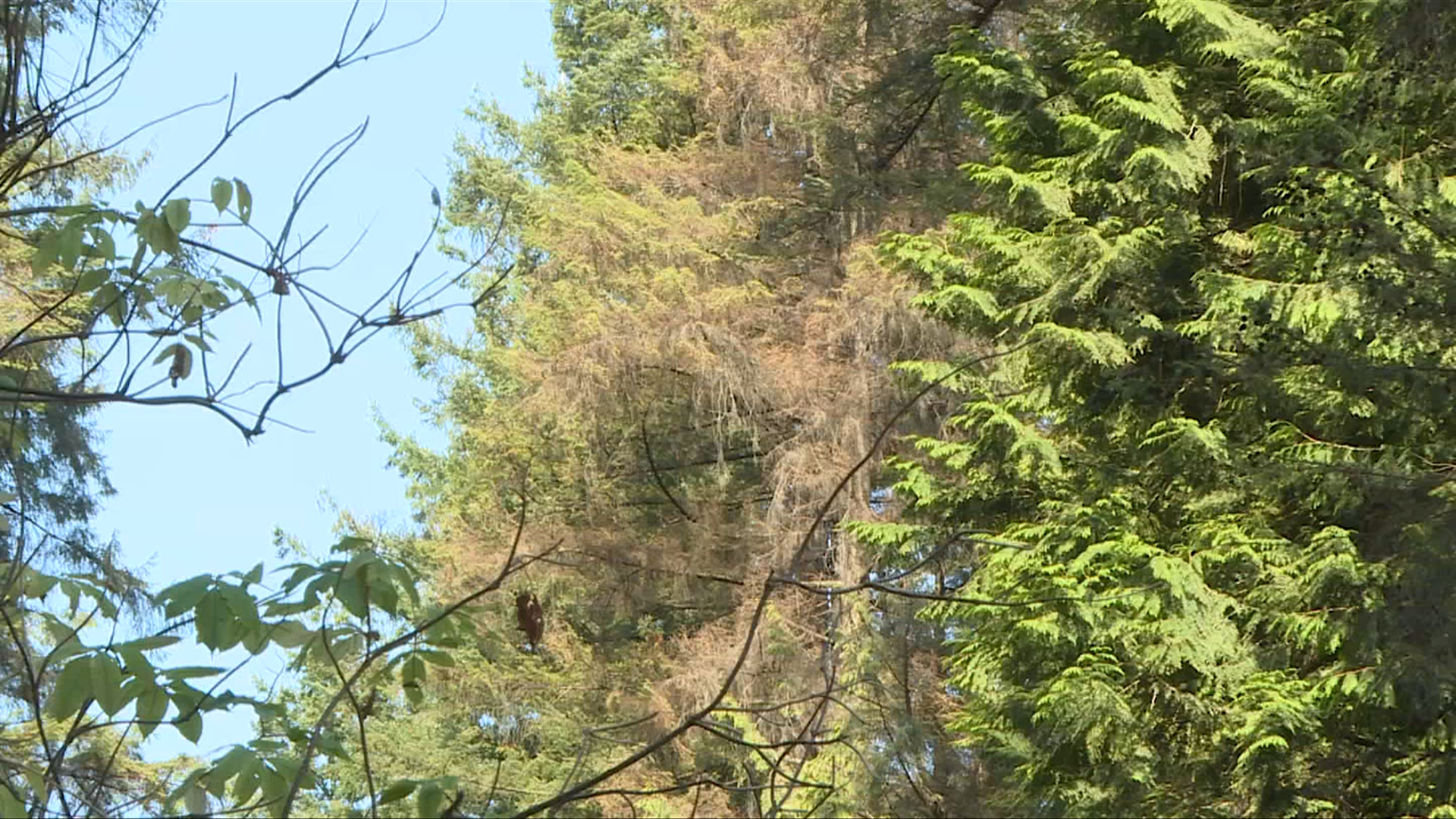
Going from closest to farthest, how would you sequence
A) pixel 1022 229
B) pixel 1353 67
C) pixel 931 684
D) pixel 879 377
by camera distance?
pixel 1353 67 → pixel 1022 229 → pixel 931 684 → pixel 879 377

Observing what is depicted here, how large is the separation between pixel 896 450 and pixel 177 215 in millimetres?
9282

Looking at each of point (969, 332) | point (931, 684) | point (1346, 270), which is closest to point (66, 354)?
point (931, 684)

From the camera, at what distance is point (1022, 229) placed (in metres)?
7.97

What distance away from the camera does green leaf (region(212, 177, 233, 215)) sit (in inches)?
88.1

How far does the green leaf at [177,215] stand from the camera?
225 centimetres

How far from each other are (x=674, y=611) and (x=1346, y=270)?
363 inches

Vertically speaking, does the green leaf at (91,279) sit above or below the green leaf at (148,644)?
above

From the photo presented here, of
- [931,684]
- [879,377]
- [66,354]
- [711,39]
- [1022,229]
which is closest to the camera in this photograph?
[1022,229]

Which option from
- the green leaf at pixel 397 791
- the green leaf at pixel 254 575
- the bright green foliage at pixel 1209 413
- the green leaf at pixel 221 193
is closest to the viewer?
the green leaf at pixel 397 791

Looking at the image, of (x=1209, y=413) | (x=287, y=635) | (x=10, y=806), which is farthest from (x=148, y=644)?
(x=1209, y=413)

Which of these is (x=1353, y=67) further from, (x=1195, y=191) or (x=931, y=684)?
(x=931, y=684)

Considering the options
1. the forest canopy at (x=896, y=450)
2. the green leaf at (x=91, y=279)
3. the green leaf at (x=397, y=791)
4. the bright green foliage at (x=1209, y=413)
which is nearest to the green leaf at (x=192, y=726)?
the forest canopy at (x=896, y=450)

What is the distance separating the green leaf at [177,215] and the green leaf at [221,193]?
44mm

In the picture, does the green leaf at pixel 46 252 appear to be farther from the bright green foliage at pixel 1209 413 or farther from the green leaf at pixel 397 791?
the bright green foliage at pixel 1209 413
